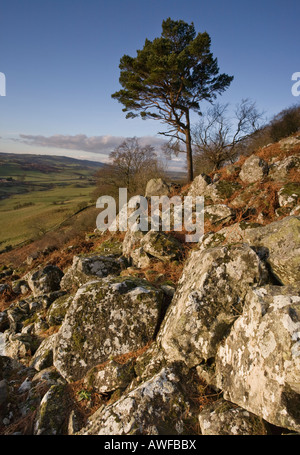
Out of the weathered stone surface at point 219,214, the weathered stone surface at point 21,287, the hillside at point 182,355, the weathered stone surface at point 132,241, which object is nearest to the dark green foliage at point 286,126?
the weathered stone surface at point 219,214

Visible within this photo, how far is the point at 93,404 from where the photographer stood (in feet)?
12.1

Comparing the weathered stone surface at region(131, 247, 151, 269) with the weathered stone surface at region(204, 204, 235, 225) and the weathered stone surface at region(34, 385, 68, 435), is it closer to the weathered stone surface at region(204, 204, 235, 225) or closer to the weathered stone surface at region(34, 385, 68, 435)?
the weathered stone surface at region(204, 204, 235, 225)

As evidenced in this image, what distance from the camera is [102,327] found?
4.40 m

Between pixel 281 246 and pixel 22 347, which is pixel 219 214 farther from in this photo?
pixel 22 347

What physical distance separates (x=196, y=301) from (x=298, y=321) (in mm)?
1419

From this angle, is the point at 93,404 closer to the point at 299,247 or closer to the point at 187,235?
the point at 299,247

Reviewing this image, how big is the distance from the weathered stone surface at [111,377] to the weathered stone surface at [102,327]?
25 centimetres

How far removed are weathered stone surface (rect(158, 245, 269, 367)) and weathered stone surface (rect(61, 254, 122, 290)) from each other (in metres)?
Answer: 4.03

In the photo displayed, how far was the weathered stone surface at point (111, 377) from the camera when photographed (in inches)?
147

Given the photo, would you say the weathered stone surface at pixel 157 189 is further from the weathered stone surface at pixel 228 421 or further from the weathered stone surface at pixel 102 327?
the weathered stone surface at pixel 228 421

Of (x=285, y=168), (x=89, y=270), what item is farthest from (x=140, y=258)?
(x=285, y=168)

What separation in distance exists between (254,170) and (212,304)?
846 cm

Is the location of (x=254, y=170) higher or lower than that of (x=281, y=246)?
higher
